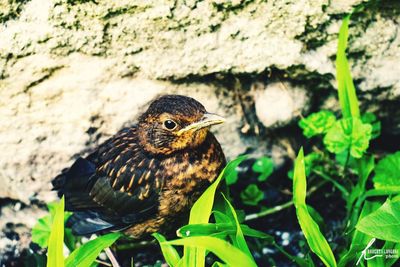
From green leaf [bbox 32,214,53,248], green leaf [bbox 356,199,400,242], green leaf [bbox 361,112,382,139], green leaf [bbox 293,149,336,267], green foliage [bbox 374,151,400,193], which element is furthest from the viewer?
green leaf [bbox 361,112,382,139]

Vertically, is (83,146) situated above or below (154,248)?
above

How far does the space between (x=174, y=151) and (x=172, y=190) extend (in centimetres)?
21

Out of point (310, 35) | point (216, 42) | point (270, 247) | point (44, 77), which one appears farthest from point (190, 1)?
point (270, 247)

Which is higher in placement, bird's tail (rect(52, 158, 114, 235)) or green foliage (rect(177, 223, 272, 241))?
bird's tail (rect(52, 158, 114, 235))

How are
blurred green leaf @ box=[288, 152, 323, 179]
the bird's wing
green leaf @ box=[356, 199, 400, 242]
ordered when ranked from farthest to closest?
blurred green leaf @ box=[288, 152, 323, 179], the bird's wing, green leaf @ box=[356, 199, 400, 242]

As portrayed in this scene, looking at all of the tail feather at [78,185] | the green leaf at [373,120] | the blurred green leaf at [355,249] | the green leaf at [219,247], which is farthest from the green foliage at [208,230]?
the green leaf at [373,120]

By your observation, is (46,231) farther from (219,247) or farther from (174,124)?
(219,247)

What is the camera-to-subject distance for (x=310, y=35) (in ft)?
11.9

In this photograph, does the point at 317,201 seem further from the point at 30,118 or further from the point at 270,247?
the point at 30,118

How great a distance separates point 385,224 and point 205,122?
1.00 metres

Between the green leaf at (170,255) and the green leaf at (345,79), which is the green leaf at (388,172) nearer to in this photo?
the green leaf at (345,79)

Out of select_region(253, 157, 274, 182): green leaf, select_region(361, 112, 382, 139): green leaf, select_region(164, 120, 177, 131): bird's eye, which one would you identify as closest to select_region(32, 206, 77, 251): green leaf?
select_region(164, 120, 177, 131): bird's eye

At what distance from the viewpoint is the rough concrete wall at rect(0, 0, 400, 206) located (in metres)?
3.49

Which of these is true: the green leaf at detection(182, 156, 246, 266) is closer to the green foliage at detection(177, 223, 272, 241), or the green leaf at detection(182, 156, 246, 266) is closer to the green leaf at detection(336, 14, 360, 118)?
the green foliage at detection(177, 223, 272, 241)
